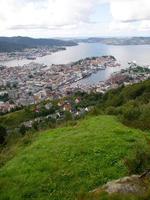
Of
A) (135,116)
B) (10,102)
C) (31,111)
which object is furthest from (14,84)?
(135,116)

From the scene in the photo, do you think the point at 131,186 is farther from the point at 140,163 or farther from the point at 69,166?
the point at 69,166

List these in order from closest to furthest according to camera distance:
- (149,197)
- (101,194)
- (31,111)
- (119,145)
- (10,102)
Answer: (149,197)
(101,194)
(119,145)
(31,111)
(10,102)

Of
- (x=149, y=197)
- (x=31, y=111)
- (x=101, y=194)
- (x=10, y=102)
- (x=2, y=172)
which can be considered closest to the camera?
(x=149, y=197)

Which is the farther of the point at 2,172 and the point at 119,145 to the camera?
the point at 119,145

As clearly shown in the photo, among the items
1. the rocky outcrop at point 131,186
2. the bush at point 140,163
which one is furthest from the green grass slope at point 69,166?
the rocky outcrop at point 131,186

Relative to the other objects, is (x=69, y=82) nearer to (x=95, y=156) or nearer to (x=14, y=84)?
(x=14, y=84)

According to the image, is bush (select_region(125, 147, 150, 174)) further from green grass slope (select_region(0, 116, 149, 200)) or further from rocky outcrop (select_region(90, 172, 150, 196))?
rocky outcrop (select_region(90, 172, 150, 196))

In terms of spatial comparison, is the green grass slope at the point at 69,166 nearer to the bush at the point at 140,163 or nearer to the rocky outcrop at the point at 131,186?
the bush at the point at 140,163

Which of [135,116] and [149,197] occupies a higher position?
[149,197]

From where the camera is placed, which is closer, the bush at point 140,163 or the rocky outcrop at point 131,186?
the rocky outcrop at point 131,186
